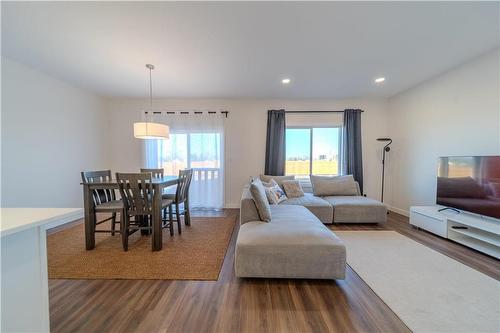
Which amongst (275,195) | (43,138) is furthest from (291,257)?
(43,138)

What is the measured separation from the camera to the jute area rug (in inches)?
76.6

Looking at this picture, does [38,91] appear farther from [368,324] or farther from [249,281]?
[368,324]

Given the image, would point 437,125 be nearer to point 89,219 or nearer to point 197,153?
point 197,153

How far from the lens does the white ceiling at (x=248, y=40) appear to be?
1813mm

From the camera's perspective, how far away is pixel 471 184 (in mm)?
2564

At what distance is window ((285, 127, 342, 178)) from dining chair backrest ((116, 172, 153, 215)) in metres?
3.03

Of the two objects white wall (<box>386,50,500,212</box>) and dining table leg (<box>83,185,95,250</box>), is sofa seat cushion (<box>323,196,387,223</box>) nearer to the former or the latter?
white wall (<box>386,50,500,212</box>)

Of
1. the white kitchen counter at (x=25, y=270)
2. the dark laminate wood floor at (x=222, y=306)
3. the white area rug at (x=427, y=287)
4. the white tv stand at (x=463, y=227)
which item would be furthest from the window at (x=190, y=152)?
the white tv stand at (x=463, y=227)

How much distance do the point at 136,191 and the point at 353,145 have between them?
4.23 meters

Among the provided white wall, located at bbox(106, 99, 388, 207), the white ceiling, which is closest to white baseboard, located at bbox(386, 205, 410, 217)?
white wall, located at bbox(106, 99, 388, 207)

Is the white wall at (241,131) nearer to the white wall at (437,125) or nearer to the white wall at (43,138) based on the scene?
the white wall at (437,125)

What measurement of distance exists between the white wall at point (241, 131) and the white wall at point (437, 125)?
0.34 meters

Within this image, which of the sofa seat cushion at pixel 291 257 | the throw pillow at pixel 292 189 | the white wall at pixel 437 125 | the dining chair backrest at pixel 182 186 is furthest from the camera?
the throw pillow at pixel 292 189

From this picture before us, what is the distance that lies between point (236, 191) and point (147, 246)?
234cm
